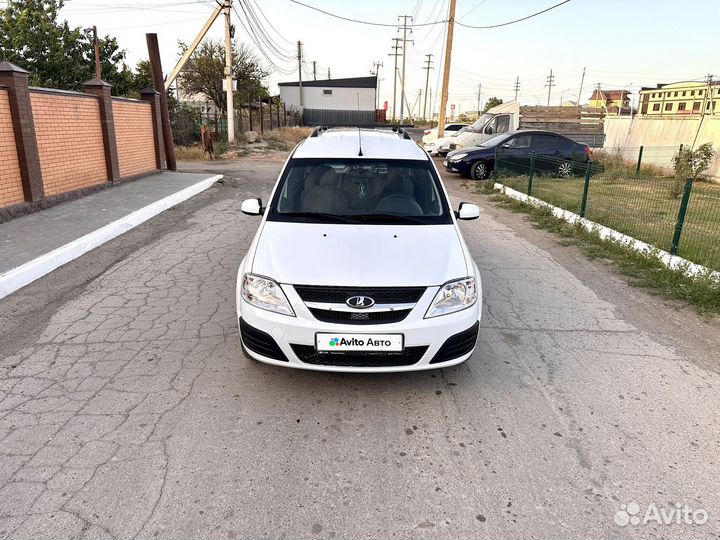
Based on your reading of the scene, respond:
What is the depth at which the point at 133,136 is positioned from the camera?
13695mm

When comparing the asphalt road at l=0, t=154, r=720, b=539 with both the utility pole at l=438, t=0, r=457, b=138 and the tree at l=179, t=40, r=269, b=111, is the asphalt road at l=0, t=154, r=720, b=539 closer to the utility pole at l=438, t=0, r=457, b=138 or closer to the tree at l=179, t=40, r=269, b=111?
the utility pole at l=438, t=0, r=457, b=138

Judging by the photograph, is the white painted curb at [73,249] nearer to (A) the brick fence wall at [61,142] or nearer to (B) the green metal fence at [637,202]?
(A) the brick fence wall at [61,142]

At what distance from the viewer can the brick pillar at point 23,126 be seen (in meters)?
8.32

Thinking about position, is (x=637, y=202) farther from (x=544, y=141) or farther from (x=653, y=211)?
(x=544, y=141)

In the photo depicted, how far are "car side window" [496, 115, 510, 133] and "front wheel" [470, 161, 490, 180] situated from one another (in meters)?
6.42

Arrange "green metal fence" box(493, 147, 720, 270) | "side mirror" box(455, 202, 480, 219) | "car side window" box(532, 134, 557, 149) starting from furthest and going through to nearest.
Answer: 1. "car side window" box(532, 134, 557, 149)
2. "green metal fence" box(493, 147, 720, 270)
3. "side mirror" box(455, 202, 480, 219)

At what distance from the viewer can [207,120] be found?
27.6 meters

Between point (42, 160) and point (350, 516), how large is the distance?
30.7 feet

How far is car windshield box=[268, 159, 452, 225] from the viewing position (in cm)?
420

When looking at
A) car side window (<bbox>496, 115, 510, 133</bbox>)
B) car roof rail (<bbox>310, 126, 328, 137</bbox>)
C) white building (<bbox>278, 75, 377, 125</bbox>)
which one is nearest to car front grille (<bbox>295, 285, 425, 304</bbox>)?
car roof rail (<bbox>310, 126, 328, 137</bbox>)

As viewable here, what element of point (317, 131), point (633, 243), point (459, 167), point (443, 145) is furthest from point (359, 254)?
point (443, 145)

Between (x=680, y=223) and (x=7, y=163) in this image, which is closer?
(x=680, y=223)

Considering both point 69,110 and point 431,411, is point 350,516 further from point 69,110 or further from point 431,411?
point 69,110

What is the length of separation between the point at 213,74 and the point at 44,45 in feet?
35.4
